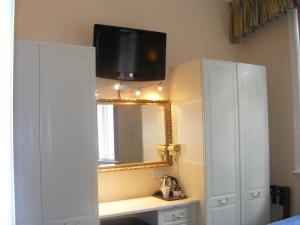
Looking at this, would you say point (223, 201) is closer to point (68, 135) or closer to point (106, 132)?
point (106, 132)

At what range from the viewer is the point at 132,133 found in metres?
3.23

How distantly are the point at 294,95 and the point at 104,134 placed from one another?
199 cm

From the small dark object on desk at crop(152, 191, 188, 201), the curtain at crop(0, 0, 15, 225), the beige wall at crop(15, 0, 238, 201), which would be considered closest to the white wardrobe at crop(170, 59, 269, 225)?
the small dark object on desk at crop(152, 191, 188, 201)

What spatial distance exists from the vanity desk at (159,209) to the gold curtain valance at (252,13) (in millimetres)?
2010

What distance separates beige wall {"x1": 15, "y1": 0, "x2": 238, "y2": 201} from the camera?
2.87 metres

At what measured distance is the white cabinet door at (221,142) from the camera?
3027 mm

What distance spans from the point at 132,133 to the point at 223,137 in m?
0.87

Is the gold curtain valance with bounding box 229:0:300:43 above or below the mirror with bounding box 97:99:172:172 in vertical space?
above

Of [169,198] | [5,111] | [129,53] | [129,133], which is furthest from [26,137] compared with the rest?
[169,198]

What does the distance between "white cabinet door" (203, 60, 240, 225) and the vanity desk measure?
16 cm

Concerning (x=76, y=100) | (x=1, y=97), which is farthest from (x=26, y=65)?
(x=1, y=97)

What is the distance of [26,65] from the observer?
2.34 m

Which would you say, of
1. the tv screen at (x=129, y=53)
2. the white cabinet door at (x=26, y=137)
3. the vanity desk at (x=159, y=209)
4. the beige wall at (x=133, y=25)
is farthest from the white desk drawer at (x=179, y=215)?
the tv screen at (x=129, y=53)

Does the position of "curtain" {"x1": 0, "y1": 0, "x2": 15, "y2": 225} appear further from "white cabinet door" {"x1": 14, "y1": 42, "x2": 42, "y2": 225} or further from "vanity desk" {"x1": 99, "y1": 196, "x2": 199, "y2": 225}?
"vanity desk" {"x1": 99, "y1": 196, "x2": 199, "y2": 225}
